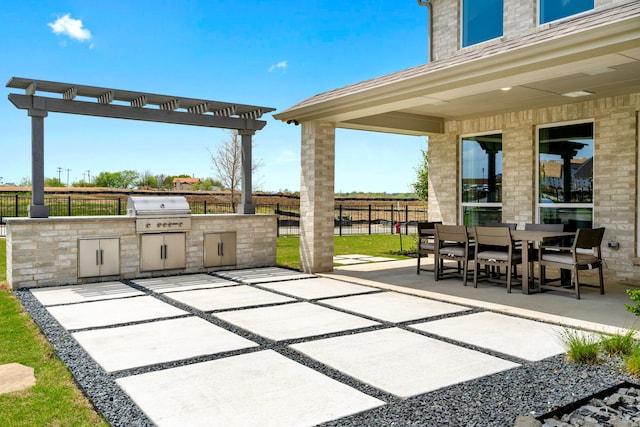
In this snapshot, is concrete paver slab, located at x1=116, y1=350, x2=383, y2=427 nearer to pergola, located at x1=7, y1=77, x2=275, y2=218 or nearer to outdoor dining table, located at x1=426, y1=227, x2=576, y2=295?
outdoor dining table, located at x1=426, y1=227, x2=576, y2=295

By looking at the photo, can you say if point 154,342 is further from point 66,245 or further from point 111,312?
point 66,245

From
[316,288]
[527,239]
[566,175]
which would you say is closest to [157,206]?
[316,288]

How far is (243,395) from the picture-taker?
3139 mm

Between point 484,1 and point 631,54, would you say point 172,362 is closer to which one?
point 631,54

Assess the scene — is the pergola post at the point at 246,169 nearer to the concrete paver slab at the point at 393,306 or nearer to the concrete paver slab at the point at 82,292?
the concrete paver slab at the point at 82,292

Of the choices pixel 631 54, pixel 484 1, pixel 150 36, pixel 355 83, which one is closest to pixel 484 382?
pixel 631 54

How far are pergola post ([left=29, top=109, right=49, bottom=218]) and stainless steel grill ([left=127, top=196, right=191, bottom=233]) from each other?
1.40 metres

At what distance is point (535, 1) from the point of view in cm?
870

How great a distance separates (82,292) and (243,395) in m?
4.89

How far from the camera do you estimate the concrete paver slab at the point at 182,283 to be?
730cm

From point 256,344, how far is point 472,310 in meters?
2.84

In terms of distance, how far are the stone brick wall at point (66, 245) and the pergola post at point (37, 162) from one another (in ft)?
0.78

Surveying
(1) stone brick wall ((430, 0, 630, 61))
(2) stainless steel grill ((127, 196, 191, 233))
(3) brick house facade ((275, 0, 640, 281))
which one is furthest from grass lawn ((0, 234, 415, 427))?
(1) stone brick wall ((430, 0, 630, 61))

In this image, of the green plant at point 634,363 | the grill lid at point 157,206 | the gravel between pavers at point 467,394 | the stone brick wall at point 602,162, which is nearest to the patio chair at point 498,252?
the stone brick wall at point 602,162
